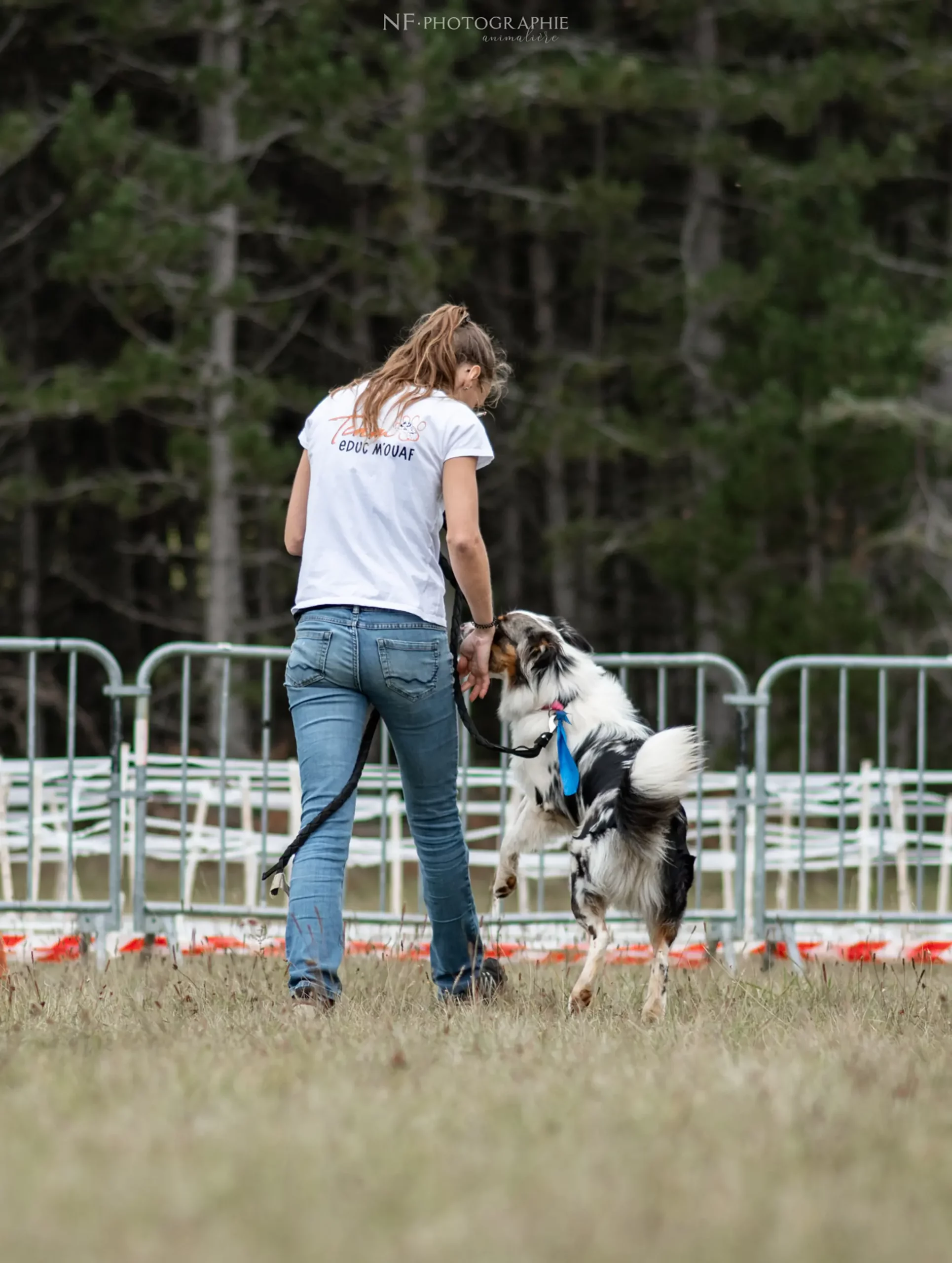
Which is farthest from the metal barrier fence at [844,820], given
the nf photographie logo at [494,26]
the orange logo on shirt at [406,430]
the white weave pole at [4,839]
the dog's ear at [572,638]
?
the nf photographie logo at [494,26]

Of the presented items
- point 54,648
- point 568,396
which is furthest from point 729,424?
point 54,648

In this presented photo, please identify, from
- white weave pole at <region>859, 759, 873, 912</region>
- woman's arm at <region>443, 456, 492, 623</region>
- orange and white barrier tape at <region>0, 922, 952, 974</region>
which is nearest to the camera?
woman's arm at <region>443, 456, 492, 623</region>

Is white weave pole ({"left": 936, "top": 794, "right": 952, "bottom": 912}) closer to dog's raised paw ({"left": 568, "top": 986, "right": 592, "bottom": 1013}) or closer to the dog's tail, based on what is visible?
the dog's tail

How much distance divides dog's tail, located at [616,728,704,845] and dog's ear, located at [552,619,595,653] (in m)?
0.64

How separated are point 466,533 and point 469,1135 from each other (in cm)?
203

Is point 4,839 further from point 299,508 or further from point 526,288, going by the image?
point 526,288

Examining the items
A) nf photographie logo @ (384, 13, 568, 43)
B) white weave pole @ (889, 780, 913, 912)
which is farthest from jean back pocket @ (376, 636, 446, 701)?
nf photographie logo @ (384, 13, 568, 43)

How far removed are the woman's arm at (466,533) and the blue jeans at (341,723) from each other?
0.15 m

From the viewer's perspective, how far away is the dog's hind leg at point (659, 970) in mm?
5156

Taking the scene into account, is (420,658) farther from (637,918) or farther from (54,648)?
(54,648)

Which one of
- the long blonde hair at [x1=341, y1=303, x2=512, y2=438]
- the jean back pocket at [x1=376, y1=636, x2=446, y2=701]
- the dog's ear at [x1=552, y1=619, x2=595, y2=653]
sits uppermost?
the long blonde hair at [x1=341, y1=303, x2=512, y2=438]

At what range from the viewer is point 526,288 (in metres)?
22.0

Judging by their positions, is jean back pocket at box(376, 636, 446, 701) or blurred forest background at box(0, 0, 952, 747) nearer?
jean back pocket at box(376, 636, 446, 701)

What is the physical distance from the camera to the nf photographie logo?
1702 centimetres
